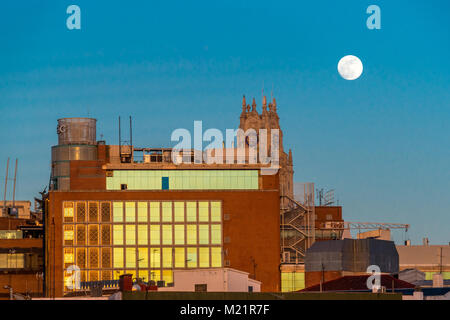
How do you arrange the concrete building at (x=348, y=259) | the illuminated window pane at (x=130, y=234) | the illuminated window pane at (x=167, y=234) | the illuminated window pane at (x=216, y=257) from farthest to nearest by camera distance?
the illuminated window pane at (x=167, y=234), the illuminated window pane at (x=216, y=257), the illuminated window pane at (x=130, y=234), the concrete building at (x=348, y=259)

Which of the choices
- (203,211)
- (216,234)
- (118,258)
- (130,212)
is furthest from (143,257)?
(216,234)

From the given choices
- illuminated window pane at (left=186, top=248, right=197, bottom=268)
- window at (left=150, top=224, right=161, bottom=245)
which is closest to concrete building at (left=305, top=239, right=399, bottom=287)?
illuminated window pane at (left=186, top=248, right=197, bottom=268)

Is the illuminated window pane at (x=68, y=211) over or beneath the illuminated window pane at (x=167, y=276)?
over

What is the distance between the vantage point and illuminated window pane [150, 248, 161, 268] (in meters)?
195

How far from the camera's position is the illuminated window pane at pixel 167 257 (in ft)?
641

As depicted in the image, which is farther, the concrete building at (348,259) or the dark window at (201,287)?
the concrete building at (348,259)

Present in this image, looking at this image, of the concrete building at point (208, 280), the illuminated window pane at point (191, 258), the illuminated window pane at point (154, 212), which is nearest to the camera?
the concrete building at point (208, 280)

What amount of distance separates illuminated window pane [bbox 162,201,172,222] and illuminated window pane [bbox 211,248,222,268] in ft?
32.4

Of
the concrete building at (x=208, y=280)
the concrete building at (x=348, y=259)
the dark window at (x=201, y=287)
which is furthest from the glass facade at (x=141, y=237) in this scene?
the dark window at (x=201, y=287)

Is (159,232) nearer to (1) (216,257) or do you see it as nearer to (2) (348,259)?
(1) (216,257)

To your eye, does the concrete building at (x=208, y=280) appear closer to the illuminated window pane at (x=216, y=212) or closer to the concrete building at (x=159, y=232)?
the concrete building at (x=159, y=232)

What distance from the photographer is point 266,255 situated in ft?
629

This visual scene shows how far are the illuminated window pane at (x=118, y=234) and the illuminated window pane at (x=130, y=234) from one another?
0.99 meters

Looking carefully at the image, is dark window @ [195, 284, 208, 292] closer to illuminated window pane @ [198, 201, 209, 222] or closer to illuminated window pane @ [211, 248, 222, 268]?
illuminated window pane @ [211, 248, 222, 268]
